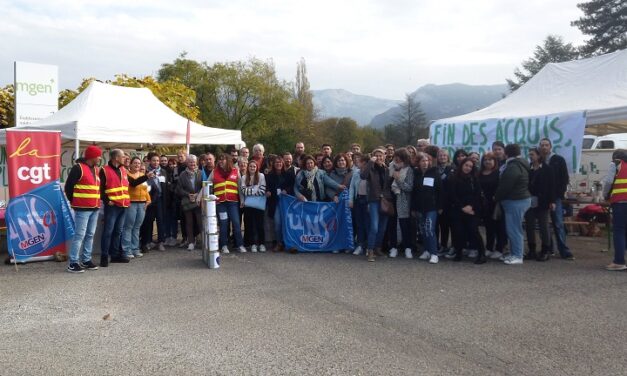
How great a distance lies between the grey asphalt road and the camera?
13.9 feet

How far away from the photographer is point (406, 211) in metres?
8.53

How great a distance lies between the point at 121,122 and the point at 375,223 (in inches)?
231

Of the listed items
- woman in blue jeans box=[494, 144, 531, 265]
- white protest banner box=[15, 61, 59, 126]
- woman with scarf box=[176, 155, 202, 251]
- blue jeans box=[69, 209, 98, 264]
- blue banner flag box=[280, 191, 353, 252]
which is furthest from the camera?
white protest banner box=[15, 61, 59, 126]

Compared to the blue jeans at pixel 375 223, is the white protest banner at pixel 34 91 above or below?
above

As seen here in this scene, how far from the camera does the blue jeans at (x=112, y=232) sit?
8266 mm

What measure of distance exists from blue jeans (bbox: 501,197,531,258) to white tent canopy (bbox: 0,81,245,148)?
22.1 ft

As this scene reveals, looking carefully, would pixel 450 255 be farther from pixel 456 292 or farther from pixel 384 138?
pixel 384 138

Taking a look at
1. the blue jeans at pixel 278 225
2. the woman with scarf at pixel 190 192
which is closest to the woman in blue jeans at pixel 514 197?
the blue jeans at pixel 278 225

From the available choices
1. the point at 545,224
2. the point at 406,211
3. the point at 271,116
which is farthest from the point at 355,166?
the point at 271,116

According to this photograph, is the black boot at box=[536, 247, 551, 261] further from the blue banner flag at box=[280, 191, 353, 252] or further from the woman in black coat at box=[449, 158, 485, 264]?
the blue banner flag at box=[280, 191, 353, 252]

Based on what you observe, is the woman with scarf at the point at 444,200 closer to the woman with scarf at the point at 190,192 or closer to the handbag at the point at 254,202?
the handbag at the point at 254,202

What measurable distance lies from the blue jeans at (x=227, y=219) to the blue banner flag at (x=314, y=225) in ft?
2.77

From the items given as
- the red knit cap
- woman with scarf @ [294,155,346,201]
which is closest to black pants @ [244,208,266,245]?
woman with scarf @ [294,155,346,201]

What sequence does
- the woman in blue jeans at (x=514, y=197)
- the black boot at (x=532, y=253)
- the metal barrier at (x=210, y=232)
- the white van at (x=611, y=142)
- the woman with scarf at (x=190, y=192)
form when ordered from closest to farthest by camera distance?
the metal barrier at (x=210, y=232)
the woman in blue jeans at (x=514, y=197)
the black boot at (x=532, y=253)
the woman with scarf at (x=190, y=192)
the white van at (x=611, y=142)
